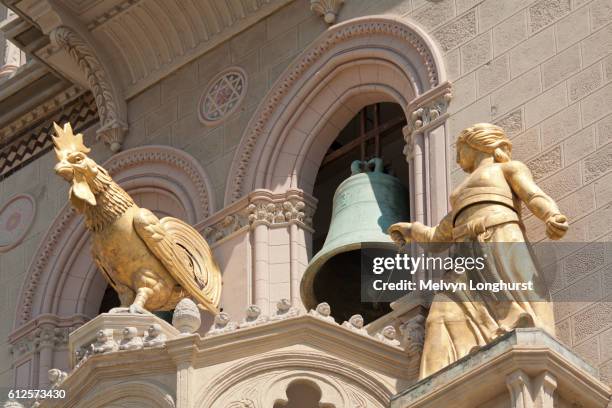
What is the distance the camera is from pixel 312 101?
2052cm

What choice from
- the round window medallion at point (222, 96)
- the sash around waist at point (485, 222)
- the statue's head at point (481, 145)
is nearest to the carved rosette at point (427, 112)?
the statue's head at point (481, 145)

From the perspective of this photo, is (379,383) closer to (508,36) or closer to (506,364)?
(506,364)

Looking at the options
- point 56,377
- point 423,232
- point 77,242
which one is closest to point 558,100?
point 423,232

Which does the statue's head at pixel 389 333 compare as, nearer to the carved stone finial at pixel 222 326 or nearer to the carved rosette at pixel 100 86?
the carved stone finial at pixel 222 326

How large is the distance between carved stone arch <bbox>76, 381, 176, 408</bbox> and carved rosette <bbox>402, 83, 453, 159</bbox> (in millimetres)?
3344

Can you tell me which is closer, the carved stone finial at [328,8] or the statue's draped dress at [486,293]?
the statue's draped dress at [486,293]

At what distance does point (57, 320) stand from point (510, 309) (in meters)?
6.44

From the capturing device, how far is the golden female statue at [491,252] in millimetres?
16531

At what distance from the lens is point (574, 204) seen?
17.5 meters

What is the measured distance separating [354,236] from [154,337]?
2.32 metres

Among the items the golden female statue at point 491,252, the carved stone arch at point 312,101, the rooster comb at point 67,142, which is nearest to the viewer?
the golden female statue at point 491,252

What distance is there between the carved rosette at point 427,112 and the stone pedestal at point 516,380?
11.3ft

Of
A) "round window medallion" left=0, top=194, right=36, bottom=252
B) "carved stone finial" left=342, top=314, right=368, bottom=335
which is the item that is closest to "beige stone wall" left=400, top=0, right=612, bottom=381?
"carved stone finial" left=342, top=314, right=368, bottom=335

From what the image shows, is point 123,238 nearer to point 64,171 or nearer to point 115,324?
point 64,171
